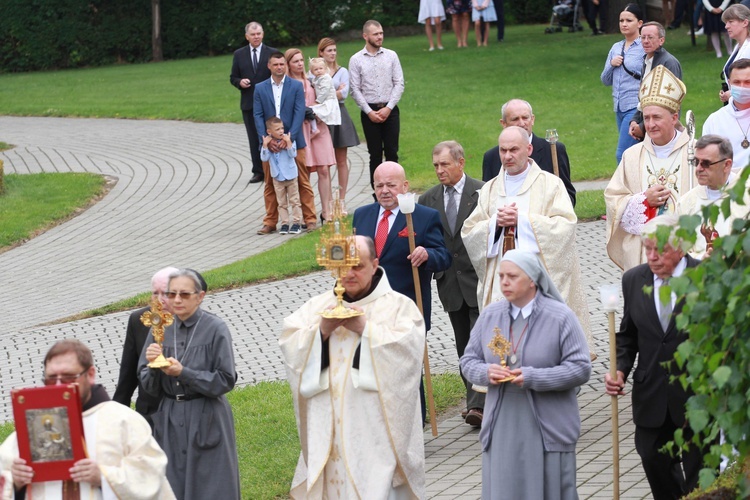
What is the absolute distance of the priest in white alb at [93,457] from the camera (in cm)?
634

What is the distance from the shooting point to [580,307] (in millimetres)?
10375

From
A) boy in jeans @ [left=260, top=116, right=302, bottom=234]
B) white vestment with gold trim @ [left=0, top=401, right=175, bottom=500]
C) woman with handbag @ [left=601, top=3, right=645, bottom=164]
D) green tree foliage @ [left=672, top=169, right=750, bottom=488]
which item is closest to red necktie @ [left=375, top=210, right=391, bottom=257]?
white vestment with gold trim @ [left=0, top=401, right=175, bottom=500]

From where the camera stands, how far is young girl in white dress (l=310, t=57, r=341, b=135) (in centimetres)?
1719

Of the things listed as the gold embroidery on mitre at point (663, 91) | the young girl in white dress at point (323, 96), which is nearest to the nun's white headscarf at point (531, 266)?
the gold embroidery on mitre at point (663, 91)

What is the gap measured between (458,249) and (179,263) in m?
7.05

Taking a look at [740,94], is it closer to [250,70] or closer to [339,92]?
[339,92]

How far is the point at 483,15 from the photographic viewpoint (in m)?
33.4

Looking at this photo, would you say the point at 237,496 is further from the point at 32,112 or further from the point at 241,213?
the point at 32,112

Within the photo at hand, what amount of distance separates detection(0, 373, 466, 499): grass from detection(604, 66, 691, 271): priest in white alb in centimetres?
196

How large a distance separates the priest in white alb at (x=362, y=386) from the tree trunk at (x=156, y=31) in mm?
33287

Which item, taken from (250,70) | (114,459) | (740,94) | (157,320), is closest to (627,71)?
(740,94)

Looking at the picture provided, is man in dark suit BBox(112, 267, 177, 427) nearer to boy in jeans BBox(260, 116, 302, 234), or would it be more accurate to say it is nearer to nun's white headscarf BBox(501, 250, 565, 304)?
nun's white headscarf BBox(501, 250, 565, 304)

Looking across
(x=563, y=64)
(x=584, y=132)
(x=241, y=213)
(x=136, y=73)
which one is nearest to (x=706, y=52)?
(x=563, y=64)

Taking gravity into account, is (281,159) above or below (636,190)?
below
